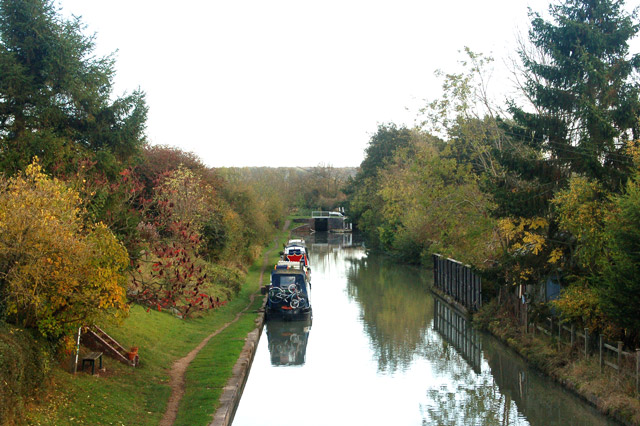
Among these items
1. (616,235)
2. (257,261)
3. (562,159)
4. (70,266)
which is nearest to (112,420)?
(70,266)

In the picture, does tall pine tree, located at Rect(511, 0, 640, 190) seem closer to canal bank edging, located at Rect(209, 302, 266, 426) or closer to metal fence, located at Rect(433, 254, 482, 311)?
metal fence, located at Rect(433, 254, 482, 311)

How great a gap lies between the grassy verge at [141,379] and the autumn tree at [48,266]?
56.8 inches

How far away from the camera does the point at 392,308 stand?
1364 inches

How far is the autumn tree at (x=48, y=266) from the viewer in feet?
35.9

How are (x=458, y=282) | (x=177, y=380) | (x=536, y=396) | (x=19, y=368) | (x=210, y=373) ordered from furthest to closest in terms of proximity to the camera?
(x=458, y=282) < (x=536, y=396) < (x=210, y=373) < (x=177, y=380) < (x=19, y=368)

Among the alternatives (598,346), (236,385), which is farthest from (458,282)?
(236,385)

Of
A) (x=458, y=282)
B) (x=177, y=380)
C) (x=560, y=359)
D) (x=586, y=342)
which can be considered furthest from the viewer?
(x=458, y=282)

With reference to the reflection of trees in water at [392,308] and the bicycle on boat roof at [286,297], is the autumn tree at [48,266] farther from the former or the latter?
the bicycle on boat roof at [286,297]

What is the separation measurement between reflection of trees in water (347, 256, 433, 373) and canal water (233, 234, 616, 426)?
3.2 inches

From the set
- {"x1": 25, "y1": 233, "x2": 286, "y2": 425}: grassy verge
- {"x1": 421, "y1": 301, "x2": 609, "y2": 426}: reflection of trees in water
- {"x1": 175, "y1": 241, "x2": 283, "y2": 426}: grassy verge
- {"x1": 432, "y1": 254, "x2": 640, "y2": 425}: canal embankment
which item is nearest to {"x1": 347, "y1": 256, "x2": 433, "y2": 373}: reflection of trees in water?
{"x1": 421, "y1": 301, "x2": 609, "y2": 426}: reflection of trees in water

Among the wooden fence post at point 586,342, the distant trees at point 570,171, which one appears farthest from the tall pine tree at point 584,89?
the wooden fence post at point 586,342

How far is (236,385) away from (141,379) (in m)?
2.39

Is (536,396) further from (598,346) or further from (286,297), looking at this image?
(286,297)

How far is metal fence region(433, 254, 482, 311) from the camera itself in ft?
99.6
